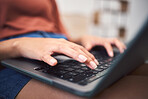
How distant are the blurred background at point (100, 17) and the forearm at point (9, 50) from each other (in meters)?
2.00

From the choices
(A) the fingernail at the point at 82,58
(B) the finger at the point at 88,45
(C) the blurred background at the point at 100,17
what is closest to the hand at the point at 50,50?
(A) the fingernail at the point at 82,58

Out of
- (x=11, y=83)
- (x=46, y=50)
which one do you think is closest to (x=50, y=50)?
(x=46, y=50)

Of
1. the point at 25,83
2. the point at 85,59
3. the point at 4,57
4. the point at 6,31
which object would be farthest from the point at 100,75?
the point at 6,31

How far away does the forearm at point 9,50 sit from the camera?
17.3 inches

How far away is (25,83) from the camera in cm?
34

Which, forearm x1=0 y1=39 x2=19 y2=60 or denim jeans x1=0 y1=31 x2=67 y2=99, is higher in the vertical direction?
forearm x1=0 y1=39 x2=19 y2=60

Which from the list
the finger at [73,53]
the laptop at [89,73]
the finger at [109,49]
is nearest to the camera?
→ the laptop at [89,73]

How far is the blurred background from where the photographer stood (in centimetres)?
251

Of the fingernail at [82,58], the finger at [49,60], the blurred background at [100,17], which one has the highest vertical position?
the fingernail at [82,58]

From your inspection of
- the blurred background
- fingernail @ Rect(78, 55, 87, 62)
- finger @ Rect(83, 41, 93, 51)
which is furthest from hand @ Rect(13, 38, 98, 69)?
the blurred background

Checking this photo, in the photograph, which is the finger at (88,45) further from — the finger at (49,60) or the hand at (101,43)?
the finger at (49,60)

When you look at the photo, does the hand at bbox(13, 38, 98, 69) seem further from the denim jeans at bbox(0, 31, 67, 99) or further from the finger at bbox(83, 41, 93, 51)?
the finger at bbox(83, 41, 93, 51)

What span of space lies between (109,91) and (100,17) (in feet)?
8.12

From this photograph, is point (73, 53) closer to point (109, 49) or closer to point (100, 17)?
point (109, 49)
